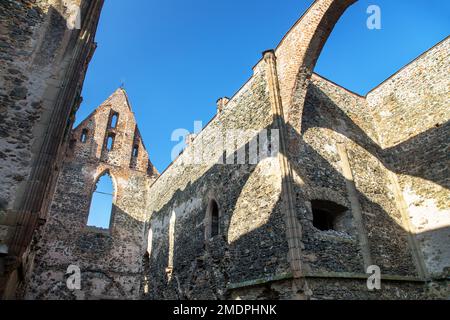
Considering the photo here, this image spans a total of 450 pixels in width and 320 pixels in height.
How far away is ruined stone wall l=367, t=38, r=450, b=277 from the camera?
8516 mm

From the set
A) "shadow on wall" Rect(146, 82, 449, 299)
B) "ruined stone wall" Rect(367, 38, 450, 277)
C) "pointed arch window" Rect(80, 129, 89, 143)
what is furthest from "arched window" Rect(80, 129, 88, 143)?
"ruined stone wall" Rect(367, 38, 450, 277)

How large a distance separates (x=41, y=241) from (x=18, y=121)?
9.44 m

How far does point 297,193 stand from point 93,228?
36.8 ft

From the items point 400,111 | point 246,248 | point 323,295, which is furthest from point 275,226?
point 400,111

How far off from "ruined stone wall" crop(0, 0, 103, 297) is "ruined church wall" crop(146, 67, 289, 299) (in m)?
4.64

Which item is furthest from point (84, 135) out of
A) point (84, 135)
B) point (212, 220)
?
point (212, 220)

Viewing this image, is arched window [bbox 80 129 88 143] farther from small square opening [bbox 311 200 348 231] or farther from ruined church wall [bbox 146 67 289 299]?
small square opening [bbox 311 200 348 231]

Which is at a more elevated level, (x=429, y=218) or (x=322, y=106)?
(x=322, y=106)

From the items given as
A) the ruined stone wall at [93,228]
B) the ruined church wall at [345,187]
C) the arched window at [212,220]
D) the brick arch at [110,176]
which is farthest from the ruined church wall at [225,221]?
the brick arch at [110,176]

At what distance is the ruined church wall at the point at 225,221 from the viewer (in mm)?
7102

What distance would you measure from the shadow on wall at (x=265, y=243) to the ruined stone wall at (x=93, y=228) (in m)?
3.14

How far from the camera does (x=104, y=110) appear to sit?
17.6 meters

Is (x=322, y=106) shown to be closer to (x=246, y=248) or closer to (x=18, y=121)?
(x=246, y=248)
